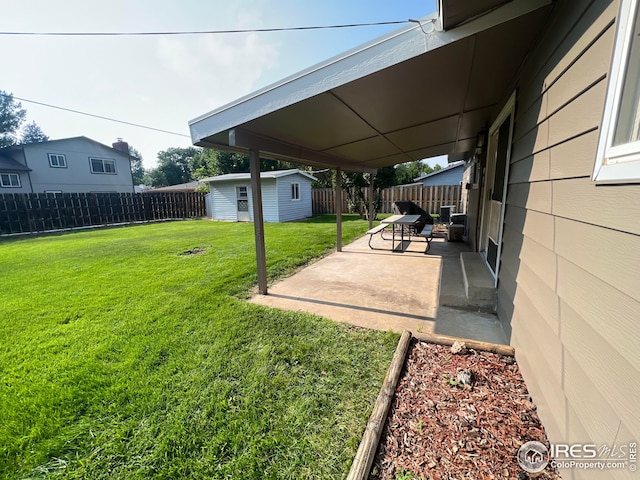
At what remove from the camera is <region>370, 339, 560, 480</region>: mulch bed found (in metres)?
1.33

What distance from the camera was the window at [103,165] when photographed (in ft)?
61.9

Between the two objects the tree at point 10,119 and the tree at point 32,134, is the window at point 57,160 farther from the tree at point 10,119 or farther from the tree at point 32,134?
the tree at point 32,134

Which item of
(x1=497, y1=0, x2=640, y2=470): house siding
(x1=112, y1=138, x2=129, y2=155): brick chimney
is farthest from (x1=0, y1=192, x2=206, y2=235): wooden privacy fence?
(x1=497, y1=0, x2=640, y2=470): house siding

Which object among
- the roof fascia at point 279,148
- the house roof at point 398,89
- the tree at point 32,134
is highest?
the tree at point 32,134

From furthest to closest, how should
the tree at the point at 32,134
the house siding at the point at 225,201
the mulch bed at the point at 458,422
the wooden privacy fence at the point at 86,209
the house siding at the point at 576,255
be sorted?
the tree at the point at 32,134 → the house siding at the point at 225,201 → the wooden privacy fence at the point at 86,209 → the mulch bed at the point at 458,422 → the house siding at the point at 576,255

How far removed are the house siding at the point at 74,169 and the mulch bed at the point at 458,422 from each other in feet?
78.2

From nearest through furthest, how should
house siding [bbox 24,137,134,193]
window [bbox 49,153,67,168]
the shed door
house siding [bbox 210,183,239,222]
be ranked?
1. the shed door
2. house siding [bbox 210,183,239,222]
3. house siding [bbox 24,137,134,193]
4. window [bbox 49,153,67,168]

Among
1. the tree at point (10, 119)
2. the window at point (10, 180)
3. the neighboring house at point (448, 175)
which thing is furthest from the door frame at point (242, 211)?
the tree at point (10, 119)

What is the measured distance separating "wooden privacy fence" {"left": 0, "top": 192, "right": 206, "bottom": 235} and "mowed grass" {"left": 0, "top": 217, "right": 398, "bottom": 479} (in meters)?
10.8

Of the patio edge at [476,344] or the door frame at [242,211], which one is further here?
the door frame at [242,211]

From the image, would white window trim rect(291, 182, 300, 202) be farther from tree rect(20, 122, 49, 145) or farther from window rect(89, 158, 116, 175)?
tree rect(20, 122, 49, 145)

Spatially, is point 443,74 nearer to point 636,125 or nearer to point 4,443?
point 636,125

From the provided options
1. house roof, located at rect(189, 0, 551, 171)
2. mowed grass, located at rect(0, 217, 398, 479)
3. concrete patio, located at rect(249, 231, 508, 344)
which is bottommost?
mowed grass, located at rect(0, 217, 398, 479)

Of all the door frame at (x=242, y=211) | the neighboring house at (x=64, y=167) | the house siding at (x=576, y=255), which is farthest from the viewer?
the neighboring house at (x=64, y=167)
